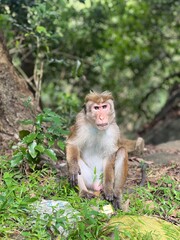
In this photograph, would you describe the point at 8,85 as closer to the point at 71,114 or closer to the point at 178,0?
the point at 71,114

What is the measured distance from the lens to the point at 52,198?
5219 mm

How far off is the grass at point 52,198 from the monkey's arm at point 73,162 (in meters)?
0.12

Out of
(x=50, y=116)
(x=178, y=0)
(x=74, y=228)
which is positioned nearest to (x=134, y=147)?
(x=50, y=116)

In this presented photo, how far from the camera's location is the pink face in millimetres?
5457

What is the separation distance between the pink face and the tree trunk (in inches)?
57.1

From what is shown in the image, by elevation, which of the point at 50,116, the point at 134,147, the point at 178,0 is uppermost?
the point at 178,0

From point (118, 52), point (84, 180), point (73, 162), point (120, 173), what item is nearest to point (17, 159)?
point (73, 162)

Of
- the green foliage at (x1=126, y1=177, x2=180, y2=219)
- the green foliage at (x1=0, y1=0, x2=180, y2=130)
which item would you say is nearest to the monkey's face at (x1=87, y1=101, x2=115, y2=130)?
the green foliage at (x1=126, y1=177, x2=180, y2=219)

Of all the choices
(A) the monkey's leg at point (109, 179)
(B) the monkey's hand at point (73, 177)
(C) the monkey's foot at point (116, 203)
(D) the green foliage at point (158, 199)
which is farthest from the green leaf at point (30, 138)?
(D) the green foliage at point (158, 199)

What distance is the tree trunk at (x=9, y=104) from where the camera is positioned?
21.9ft

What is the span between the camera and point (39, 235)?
4.31 m

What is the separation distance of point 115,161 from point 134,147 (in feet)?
6.10

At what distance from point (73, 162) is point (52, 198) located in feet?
1.74

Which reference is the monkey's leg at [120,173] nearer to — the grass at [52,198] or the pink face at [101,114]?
the grass at [52,198]
